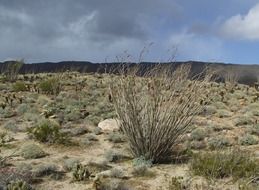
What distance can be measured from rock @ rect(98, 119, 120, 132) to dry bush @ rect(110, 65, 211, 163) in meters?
3.61

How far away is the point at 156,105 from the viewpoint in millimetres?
10883

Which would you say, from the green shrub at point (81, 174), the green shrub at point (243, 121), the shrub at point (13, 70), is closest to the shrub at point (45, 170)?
the green shrub at point (81, 174)

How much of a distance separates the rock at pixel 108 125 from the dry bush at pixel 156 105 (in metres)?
3.61

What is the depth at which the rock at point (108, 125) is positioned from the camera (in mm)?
14980

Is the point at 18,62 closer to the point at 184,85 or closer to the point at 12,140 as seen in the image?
the point at 12,140

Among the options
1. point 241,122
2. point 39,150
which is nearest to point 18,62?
point 241,122

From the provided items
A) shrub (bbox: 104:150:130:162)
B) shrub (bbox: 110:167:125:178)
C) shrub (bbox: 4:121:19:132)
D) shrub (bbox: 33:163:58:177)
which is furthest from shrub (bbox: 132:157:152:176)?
shrub (bbox: 4:121:19:132)

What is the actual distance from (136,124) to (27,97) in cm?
1145

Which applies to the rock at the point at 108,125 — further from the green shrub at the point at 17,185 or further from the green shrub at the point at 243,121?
the green shrub at the point at 17,185

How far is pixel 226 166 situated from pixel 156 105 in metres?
2.11

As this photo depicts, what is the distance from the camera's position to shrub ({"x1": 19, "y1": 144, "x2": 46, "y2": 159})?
11.4 meters

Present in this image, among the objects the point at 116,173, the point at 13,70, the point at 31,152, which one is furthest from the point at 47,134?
the point at 13,70

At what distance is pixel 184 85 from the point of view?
10961 millimetres

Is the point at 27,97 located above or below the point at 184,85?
below
